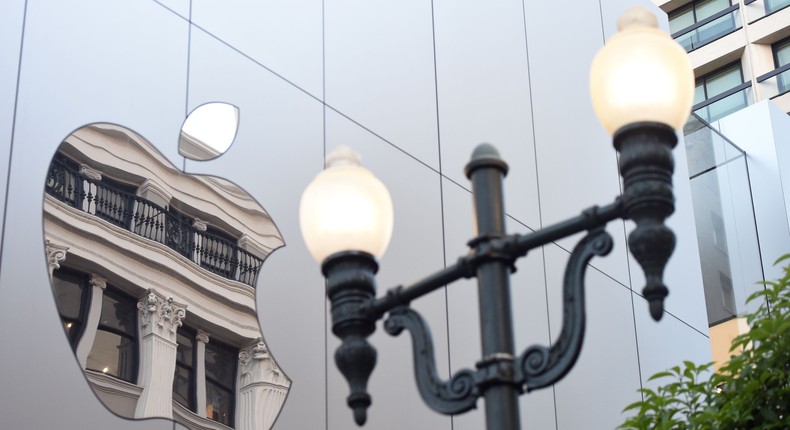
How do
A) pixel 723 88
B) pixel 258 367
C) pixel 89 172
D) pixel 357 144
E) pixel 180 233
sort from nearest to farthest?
pixel 89 172 < pixel 180 233 < pixel 258 367 < pixel 357 144 < pixel 723 88

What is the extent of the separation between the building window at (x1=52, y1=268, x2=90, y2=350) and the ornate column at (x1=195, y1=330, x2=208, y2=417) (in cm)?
129

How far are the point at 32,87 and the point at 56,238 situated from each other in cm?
127

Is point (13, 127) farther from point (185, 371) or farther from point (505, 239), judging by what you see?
point (505, 239)

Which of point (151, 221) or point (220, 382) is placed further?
point (220, 382)

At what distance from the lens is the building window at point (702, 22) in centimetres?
4541

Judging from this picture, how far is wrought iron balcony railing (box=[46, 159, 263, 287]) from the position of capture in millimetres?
9711

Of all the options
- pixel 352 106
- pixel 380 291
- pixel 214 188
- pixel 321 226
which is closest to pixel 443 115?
pixel 352 106

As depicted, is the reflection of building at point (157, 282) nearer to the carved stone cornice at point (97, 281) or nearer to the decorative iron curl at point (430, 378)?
the carved stone cornice at point (97, 281)

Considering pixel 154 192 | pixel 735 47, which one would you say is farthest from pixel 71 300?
pixel 735 47

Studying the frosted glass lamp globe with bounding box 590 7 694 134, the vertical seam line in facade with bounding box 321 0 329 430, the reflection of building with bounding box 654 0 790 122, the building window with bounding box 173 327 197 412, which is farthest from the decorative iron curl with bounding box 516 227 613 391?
the reflection of building with bounding box 654 0 790 122

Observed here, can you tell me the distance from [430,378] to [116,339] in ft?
16.7

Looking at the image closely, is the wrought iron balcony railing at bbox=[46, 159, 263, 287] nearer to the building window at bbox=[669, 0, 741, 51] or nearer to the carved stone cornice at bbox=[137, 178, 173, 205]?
the carved stone cornice at bbox=[137, 178, 173, 205]

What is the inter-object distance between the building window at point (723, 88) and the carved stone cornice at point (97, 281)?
35.8 m

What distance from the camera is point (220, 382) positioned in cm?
1063
